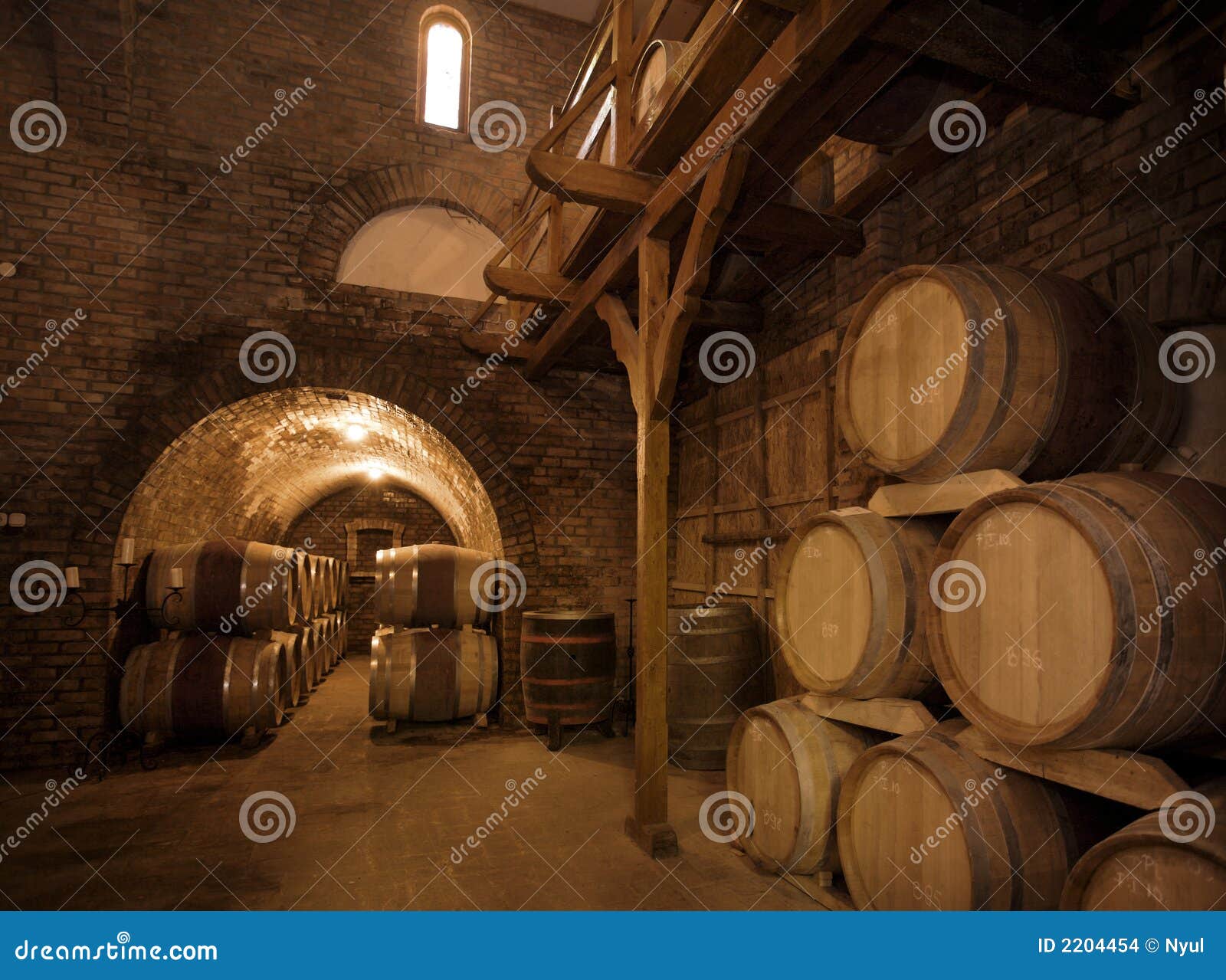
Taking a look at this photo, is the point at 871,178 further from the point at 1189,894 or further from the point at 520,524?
the point at 520,524

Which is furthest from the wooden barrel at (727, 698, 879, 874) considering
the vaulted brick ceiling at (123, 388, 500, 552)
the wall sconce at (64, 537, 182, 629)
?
the wall sconce at (64, 537, 182, 629)

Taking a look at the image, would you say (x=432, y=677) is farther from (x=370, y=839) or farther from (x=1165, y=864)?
(x=1165, y=864)

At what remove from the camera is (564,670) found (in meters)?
5.58

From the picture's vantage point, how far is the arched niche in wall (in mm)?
6539

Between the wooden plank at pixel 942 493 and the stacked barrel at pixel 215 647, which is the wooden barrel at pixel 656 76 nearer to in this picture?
the wooden plank at pixel 942 493

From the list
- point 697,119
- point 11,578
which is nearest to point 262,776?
point 11,578

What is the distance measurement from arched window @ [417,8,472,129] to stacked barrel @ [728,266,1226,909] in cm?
604

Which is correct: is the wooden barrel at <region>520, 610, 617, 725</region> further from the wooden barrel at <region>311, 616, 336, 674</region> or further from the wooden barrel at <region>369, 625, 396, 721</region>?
the wooden barrel at <region>311, 616, 336, 674</region>

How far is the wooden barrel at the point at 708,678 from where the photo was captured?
4.72 m

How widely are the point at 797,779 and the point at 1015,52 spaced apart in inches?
121

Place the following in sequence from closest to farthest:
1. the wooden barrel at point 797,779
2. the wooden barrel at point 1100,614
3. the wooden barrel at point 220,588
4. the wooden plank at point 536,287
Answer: the wooden barrel at point 1100,614 → the wooden barrel at point 797,779 → the wooden plank at point 536,287 → the wooden barrel at point 220,588

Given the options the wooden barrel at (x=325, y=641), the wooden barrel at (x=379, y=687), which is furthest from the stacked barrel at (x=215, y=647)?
the wooden barrel at (x=325, y=641)

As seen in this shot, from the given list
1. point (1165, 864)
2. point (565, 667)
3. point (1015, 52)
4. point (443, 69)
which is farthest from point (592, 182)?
point (443, 69)

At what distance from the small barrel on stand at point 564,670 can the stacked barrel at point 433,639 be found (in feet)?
1.86
